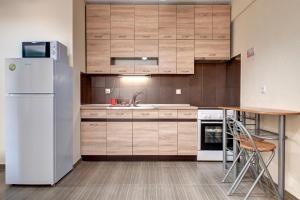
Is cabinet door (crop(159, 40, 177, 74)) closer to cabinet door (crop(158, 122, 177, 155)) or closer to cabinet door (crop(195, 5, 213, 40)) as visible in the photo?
cabinet door (crop(195, 5, 213, 40))

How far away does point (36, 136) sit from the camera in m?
2.96

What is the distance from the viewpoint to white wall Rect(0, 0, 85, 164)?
11.9ft

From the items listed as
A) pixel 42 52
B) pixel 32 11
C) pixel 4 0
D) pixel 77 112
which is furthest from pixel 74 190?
pixel 4 0

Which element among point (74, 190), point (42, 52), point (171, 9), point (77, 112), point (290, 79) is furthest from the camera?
point (171, 9)

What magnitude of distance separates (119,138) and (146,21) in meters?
2.21

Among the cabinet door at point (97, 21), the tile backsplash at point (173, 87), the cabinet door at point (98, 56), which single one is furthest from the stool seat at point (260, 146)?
the cabinet door at point (97, 21)

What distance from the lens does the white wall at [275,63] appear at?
2463mm

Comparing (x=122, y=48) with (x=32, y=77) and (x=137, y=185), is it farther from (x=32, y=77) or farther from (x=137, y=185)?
(x=137, y=185)

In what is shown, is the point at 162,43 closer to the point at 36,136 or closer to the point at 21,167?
the point at 36,136

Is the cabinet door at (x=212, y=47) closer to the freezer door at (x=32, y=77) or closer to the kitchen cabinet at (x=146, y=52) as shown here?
the kitchen cabinet at (x=146, y=52)

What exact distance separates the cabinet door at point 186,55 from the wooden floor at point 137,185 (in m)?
1.80

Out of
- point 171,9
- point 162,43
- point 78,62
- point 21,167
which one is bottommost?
point 21,167

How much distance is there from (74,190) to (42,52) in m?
1.92

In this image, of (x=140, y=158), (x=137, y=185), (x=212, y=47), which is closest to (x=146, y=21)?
(x=212, y=47)
